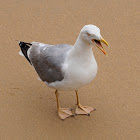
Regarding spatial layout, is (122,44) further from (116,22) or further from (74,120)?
(74,120)

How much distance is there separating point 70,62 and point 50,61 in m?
0.35

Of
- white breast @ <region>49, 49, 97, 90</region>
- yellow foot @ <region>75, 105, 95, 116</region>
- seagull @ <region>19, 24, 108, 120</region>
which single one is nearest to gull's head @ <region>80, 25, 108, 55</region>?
seagull @ <region>19, 24, 108, 120</region>

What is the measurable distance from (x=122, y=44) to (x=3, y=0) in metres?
2.73

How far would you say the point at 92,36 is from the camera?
3.54 meters

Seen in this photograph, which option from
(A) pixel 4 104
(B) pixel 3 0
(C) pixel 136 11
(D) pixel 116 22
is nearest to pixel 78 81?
(A) pixel 4 104

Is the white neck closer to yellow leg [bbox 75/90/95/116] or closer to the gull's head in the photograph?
the gull's head

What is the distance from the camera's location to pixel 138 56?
5348mm

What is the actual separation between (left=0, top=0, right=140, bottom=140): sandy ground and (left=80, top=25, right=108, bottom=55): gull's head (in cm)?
127

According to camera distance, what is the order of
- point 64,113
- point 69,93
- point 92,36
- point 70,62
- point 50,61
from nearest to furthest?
point 92,36, point 70,62, point 50,61, point 64,113, point 69,93

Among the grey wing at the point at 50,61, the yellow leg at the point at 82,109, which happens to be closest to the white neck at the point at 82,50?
the grey wing at the point at 50,61

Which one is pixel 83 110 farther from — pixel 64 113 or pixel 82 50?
pixel 82 50

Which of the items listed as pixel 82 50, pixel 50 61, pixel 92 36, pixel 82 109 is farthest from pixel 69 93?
pixel 92 36

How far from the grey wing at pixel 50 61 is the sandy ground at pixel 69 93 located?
600 millimetres

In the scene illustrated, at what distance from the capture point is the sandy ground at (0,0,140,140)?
4.25 metres
